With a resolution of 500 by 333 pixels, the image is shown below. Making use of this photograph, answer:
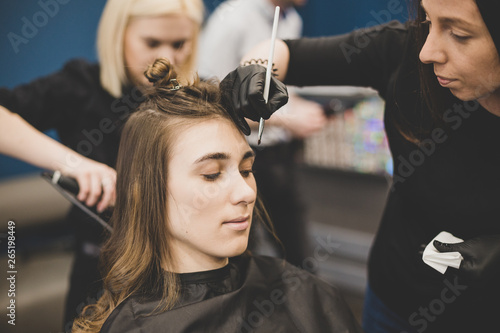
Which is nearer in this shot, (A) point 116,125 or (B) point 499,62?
(B) point 499,62

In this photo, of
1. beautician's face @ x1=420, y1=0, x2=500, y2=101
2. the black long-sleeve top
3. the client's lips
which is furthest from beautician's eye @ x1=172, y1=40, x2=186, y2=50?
beautician's face @ x1=420, y1=0, x2=500, y2=101

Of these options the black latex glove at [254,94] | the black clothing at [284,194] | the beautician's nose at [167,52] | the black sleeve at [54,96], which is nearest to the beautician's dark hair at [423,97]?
the black latex glove at [254,94]

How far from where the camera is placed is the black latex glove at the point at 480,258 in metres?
1.10

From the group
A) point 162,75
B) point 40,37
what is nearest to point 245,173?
point 162,75

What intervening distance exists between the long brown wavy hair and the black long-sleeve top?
0.33 m

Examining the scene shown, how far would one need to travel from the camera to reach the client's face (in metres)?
1.22

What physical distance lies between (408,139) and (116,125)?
103 cm

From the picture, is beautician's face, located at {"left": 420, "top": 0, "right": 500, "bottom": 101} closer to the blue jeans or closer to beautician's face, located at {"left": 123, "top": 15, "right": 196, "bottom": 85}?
the blue jeans

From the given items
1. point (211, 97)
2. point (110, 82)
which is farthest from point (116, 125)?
point (211, 97)

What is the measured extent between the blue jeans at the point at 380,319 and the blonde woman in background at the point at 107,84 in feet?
3.13

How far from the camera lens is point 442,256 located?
1.15 metres

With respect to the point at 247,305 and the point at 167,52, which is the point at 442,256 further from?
the point at 167,52

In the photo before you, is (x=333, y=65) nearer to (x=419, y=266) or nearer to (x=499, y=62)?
(x=499, y=62)

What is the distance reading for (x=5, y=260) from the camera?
1.70 m
